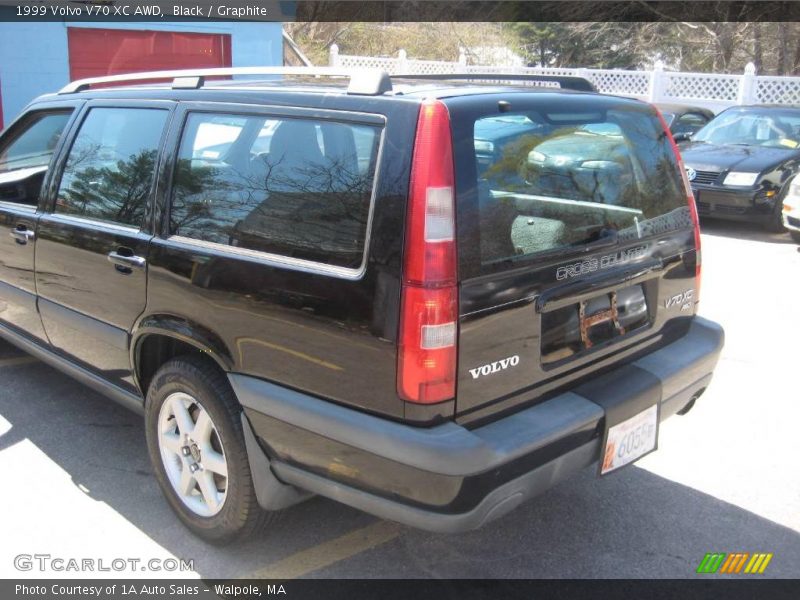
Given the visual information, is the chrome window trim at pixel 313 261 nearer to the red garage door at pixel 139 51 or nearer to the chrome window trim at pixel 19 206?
the chrome window trim at pixel 19 206

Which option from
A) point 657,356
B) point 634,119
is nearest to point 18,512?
point 657,356

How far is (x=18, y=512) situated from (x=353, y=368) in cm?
185

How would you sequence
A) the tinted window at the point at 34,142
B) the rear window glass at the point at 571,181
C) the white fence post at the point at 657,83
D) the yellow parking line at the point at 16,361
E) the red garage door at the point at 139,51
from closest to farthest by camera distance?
the rear window glass at the point at 571,181 → the tinted window at the point at 34,142 → the yellow parking line at the point at 16,361 → the red garage door at the point at 139,51 → the white fence post at the point at 657,83

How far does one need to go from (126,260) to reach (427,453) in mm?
1656

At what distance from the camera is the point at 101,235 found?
340 centimetres

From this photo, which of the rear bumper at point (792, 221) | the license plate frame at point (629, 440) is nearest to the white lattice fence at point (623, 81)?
the rear bumper at point (792, 221)

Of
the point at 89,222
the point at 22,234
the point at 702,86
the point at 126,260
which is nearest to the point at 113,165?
the point at 89,222

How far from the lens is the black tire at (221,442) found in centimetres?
282

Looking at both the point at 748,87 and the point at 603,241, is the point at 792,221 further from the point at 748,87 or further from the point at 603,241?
the point at 748,87

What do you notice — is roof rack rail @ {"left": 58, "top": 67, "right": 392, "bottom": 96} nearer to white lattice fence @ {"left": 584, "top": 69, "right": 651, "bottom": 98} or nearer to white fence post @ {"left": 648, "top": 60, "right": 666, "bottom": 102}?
white fence post @ {"left": 648, "top": 60, "right": 666, "bottom": 102}

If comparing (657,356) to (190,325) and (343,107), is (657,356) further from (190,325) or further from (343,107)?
(190,325)

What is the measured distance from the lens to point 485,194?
248cm

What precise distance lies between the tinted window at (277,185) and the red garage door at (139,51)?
414 inches

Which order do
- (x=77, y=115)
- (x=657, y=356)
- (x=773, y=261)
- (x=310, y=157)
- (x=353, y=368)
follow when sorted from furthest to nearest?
(x=773, y=261)
(x=77, y=115)
(x=657, y=356)
(x=310, y=157)
(x=353, y=368)
